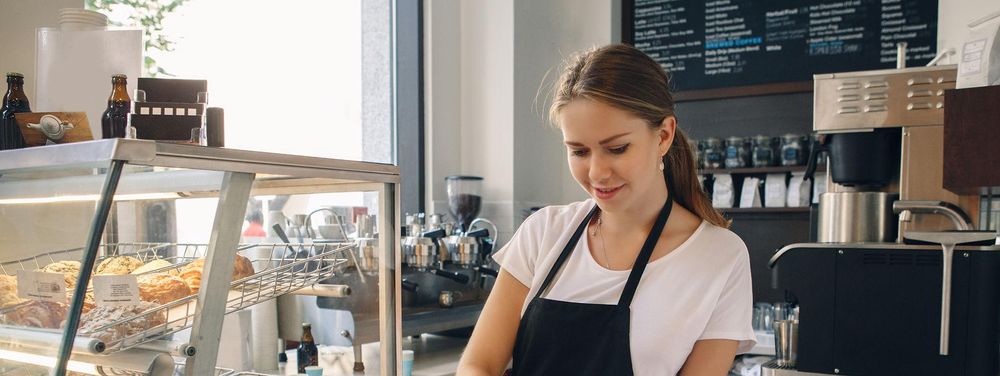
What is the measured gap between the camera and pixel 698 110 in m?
4.49

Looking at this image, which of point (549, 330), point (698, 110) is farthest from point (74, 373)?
point (698, 110)

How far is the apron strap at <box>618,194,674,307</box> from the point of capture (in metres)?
1.39

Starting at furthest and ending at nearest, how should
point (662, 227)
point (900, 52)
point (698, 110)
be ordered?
point (698, 110) < point (900, 52) < point (662, 227)

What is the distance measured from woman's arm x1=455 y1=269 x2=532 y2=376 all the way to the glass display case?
15 cm

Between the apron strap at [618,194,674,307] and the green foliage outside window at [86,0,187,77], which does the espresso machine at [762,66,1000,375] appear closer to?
the apron strap at [618,194,674,307]

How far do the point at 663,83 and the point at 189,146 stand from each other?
30.0 inches

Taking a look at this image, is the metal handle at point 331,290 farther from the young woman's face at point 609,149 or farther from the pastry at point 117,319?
the young woman's face at point 609,149

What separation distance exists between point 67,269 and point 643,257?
0.89 m

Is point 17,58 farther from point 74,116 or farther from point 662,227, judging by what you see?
point 662,227

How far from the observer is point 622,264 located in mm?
1463

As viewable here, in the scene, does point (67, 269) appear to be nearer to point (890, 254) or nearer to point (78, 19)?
point (78, 19)

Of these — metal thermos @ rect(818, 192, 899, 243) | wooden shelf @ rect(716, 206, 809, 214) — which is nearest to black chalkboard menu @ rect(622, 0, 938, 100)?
wooden shelf @ rect(716, 206, 809, 214)

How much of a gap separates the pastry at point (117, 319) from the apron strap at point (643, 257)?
0.72m

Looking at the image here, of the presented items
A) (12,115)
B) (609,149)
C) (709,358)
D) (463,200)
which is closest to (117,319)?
(12,115)
